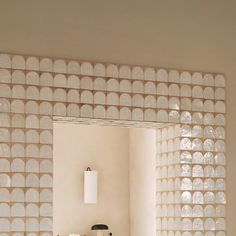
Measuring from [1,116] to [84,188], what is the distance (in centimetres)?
106

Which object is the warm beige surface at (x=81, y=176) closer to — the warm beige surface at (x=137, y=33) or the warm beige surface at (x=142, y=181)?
the warm beige surface at (x=142, y=181)

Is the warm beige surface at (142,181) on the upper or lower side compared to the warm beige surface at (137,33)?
lower

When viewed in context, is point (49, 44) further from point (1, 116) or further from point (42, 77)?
point (1, 116)

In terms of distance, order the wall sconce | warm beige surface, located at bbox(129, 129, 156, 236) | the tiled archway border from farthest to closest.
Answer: the wall sconce < warm beige surface, located at bbox(129, 129, 156, 236) < the tiled archway border

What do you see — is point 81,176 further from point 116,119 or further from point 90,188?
point 116,119

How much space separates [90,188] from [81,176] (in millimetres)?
159

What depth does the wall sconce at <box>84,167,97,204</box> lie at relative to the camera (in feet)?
11.6

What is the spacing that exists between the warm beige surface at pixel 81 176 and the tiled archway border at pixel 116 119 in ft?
1.94

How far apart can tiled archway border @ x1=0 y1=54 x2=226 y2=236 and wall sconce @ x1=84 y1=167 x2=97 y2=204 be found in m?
0.54

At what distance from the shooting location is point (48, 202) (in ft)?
8.81

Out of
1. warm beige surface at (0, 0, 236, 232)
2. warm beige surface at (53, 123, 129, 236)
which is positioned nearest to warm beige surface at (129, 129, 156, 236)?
warm beige surface at (53, 123, 129, 236)

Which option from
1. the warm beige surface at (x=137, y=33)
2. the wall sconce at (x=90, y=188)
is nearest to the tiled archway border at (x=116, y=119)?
the warm beige surface at (x=137, y=33)

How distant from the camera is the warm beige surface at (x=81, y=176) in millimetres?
3611

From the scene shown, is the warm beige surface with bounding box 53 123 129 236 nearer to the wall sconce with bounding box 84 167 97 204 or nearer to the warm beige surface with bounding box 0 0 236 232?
the wall sconce with bounding box 84 167 97 204
